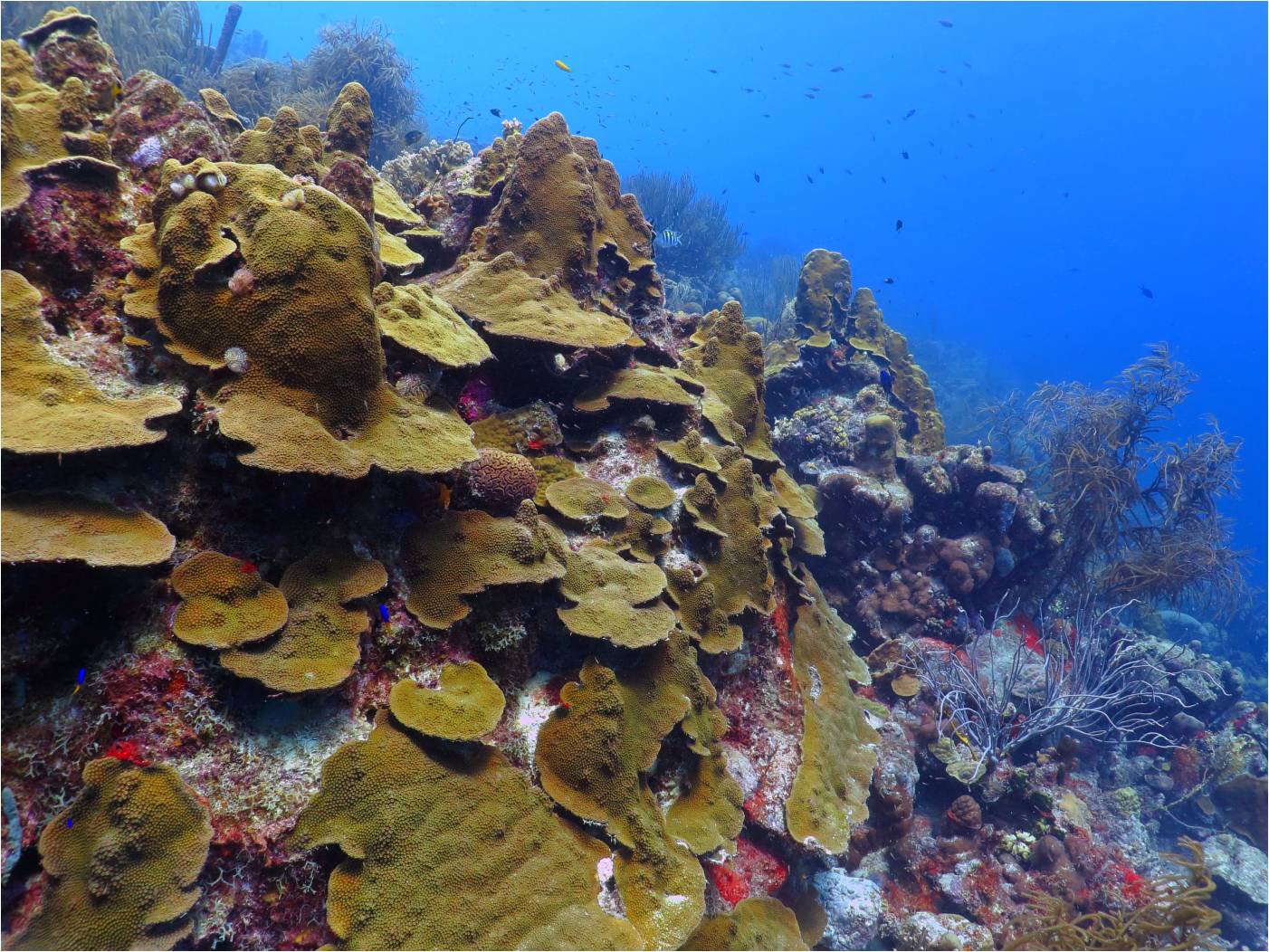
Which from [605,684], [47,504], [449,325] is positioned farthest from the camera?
[449,325]

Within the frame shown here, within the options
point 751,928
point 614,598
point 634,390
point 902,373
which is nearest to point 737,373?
point 634,390

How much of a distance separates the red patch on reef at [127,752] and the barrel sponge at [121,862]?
0.08 m

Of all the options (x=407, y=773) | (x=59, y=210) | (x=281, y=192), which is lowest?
(x=407, y=773)

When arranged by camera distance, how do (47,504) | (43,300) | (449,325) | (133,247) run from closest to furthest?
(47,504), (43,300), (133,247), (449,325)

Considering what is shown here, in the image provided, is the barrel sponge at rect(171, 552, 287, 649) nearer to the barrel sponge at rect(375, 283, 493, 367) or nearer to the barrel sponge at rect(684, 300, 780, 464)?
the barrel sponge at rect(375, 283, 493, 367)

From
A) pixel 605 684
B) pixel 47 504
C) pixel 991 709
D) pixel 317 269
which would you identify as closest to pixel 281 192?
pixel 317 269

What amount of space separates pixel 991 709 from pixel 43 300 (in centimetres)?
906

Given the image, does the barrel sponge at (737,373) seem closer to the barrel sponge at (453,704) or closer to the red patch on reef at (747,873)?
the red patch on reef at (747,873)

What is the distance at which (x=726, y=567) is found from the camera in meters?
5.05

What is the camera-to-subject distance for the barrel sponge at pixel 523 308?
4.79 metres

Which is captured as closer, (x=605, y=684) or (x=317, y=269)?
(x=317, y=269)

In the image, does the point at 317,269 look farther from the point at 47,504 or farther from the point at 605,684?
the point at 605,684

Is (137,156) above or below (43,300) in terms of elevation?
above

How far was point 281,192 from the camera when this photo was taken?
3.22 m
